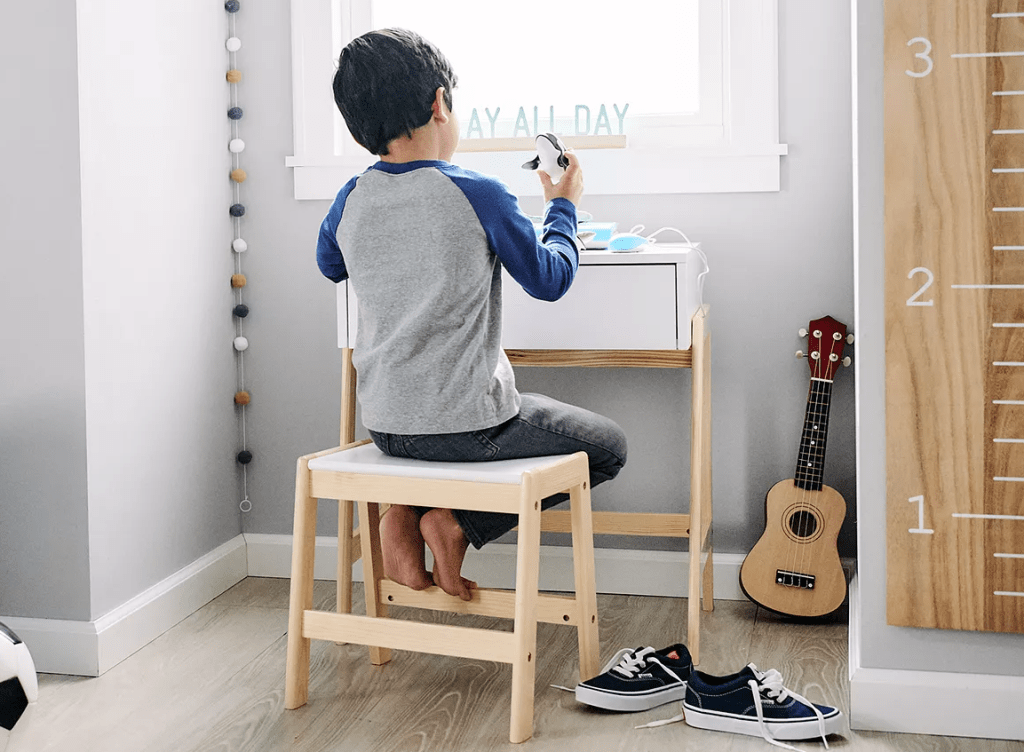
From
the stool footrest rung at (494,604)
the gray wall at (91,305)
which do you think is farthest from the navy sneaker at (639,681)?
the gray wall at (91,305)

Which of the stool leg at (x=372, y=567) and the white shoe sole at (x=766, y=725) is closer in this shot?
the white shoe sole at (x=766, y=725)

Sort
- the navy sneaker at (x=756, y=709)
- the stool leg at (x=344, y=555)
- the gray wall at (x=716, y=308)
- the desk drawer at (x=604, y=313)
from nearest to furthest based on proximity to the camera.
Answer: the navy sneaker at (x=756, y=709) < the desk drawer at (x=604, y=313) < the stool leg at (x=344, y=555) < the gray wall at (x=716, y=308)

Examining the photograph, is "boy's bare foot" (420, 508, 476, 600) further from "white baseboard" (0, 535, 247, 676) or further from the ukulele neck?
the ukulele neck

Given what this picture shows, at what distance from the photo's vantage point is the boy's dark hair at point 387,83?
1761 mm

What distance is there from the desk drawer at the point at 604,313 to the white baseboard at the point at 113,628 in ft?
3.02

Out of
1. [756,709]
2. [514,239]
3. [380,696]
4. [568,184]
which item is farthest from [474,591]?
[568,184]

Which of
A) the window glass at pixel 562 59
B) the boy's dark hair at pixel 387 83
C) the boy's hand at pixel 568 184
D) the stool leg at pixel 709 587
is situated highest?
the window glass at pixel 562 59

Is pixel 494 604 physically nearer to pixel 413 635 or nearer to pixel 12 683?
pixel 413 635

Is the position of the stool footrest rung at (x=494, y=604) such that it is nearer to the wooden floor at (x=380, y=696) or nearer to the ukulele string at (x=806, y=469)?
the wooden floor at (x=380, y=696)

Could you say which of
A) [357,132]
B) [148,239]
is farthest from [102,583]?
[357,132]

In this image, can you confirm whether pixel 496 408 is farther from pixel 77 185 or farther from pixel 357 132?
pixel 77 185

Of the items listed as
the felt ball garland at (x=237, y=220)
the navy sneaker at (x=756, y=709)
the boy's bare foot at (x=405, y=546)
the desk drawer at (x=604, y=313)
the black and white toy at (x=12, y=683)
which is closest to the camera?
the black and white toy at (x=12, y=683)

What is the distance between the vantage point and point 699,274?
231cm

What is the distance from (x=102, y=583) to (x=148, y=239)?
0.71 metres
